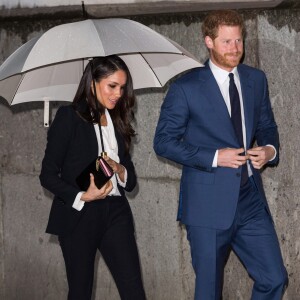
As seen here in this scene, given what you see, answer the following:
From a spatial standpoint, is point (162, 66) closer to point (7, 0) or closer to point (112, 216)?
point (112, 216)

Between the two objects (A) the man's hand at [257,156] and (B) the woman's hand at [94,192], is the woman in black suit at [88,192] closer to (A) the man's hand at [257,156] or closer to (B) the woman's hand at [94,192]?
(B) the woman's hand at [94,192]

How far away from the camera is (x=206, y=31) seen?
5.96m

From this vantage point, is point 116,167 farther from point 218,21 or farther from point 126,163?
point 218,21

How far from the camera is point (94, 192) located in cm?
563

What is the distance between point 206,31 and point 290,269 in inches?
82.6

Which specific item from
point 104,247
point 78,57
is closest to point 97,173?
point 104,247

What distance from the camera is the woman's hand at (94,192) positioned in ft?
18.5

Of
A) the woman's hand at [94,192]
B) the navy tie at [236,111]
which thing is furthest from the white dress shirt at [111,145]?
the navy tie at [236,111]

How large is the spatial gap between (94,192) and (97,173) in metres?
0.11

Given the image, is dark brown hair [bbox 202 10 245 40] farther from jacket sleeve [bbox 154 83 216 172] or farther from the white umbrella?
jacket sleeve [bbox 154 83 216 172]

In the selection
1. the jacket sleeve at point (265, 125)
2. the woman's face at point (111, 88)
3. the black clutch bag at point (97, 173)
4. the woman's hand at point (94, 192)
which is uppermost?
the woman's face at point (111, 88)

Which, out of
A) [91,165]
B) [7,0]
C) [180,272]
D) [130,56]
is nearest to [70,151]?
[91,165]

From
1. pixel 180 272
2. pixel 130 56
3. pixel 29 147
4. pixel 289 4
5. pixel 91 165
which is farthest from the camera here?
pixel 29 147

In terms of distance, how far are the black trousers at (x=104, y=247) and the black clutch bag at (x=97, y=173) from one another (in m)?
0.12
